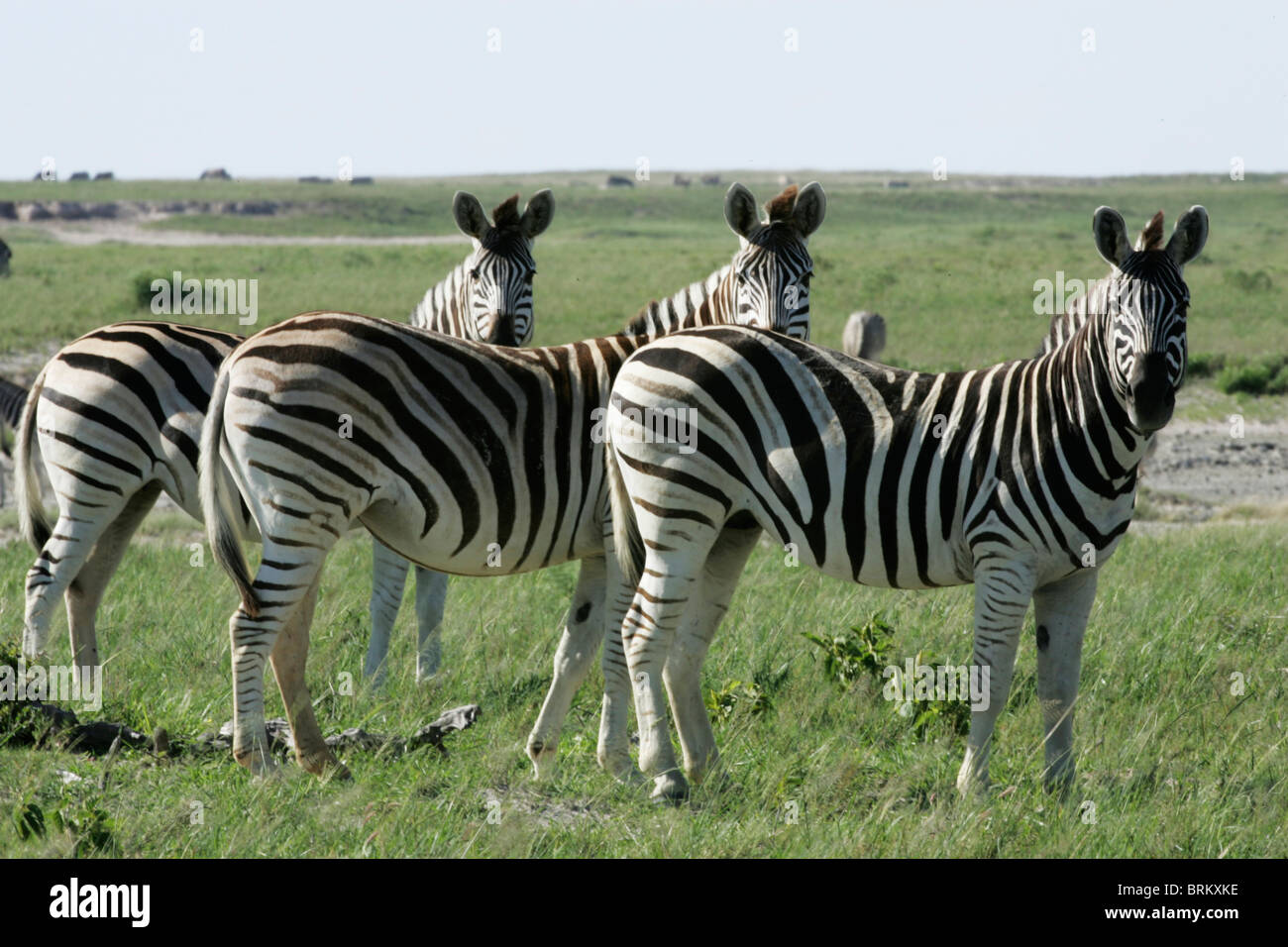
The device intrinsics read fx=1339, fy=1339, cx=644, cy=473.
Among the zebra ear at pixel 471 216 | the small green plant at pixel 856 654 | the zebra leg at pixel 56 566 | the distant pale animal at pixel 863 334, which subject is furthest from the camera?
the distant pale animal at pixel 863 334

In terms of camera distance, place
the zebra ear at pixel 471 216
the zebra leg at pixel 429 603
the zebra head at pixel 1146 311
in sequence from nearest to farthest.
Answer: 1. the zebra head at pixel 1146 311
2. the zebra leg at pixel 429 603
3. the zebra ear at pixel 471 216

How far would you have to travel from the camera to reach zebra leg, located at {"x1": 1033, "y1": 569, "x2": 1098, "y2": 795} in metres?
5.51

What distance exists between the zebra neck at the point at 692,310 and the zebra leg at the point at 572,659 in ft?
4.79

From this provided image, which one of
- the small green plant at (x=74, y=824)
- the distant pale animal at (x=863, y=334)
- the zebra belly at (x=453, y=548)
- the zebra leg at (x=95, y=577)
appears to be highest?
the distant pale animal at (x=863, y=334)

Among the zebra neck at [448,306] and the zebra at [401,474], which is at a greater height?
the zebra neck at [448,306]

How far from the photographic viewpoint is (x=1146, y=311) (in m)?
4.99

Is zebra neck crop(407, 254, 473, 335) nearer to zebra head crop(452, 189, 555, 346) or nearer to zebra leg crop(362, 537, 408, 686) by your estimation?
zebra head crop(452, 189, 555, 346)

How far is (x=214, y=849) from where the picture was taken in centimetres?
470

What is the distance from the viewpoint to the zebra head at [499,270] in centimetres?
817

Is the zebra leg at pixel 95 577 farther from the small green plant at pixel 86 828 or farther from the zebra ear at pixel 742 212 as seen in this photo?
the zebra ear at pixel 742 212

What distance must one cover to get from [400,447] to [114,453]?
2.05 meters

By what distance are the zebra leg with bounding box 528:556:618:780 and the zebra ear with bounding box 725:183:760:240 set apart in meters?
2.66

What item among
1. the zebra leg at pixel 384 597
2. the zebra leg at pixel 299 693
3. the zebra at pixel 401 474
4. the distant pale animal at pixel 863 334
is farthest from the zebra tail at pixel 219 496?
the distant pale animal at pixel 863 334

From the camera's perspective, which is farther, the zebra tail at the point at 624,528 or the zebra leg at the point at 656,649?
the zebra tail at the point at 624,528
